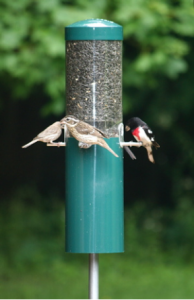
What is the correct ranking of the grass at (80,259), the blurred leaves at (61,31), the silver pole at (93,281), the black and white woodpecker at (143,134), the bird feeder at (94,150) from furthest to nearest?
the grass at (80,259) < the blurred leaves at (61,31) < the black and white woodpecker at (143,134) < the bird feeder at (94,150) < the silver pole at (93,281)

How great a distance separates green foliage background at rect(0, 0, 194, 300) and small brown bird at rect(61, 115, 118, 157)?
107 inches

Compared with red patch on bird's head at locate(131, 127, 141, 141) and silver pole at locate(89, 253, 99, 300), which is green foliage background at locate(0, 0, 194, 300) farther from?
silver pole at locate(89, 253, 99, 300)

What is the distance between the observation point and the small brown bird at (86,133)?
382 centimetres

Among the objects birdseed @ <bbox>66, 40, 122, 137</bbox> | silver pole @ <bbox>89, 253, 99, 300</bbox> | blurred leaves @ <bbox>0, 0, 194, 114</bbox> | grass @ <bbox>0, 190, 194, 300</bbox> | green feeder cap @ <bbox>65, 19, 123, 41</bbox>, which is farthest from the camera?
grass @ <bbox>0, 190, 194, 300</bbox>

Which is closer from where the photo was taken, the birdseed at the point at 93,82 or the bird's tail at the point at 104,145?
the bird's tail at the point at 104,145

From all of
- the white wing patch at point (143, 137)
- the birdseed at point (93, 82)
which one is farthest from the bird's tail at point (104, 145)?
the white wing patch at point (143, 137)

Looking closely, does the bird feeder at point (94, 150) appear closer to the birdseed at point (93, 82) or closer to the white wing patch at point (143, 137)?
the birdseed at point (93, 82)

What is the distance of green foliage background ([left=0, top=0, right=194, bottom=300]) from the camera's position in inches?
264

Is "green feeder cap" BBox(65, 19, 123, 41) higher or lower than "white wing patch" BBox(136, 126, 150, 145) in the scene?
higher

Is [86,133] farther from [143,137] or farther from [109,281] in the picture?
[109,281]

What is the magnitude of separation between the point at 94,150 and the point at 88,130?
19 centimetres

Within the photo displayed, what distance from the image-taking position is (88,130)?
383 cm

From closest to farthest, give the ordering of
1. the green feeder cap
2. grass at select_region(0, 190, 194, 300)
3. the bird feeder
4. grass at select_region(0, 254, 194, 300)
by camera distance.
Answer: the bird feeder → the green feeder cap → grass at select_region(0, 254, 194, 300) → grass at select_region(0, 190, 194, 300)

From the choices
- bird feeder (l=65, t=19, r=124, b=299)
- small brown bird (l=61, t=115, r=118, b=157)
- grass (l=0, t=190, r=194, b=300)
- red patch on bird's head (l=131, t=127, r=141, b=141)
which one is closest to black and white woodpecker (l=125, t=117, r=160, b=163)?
red patch on bird's head (l=131, t=127, r=141, b=141)
